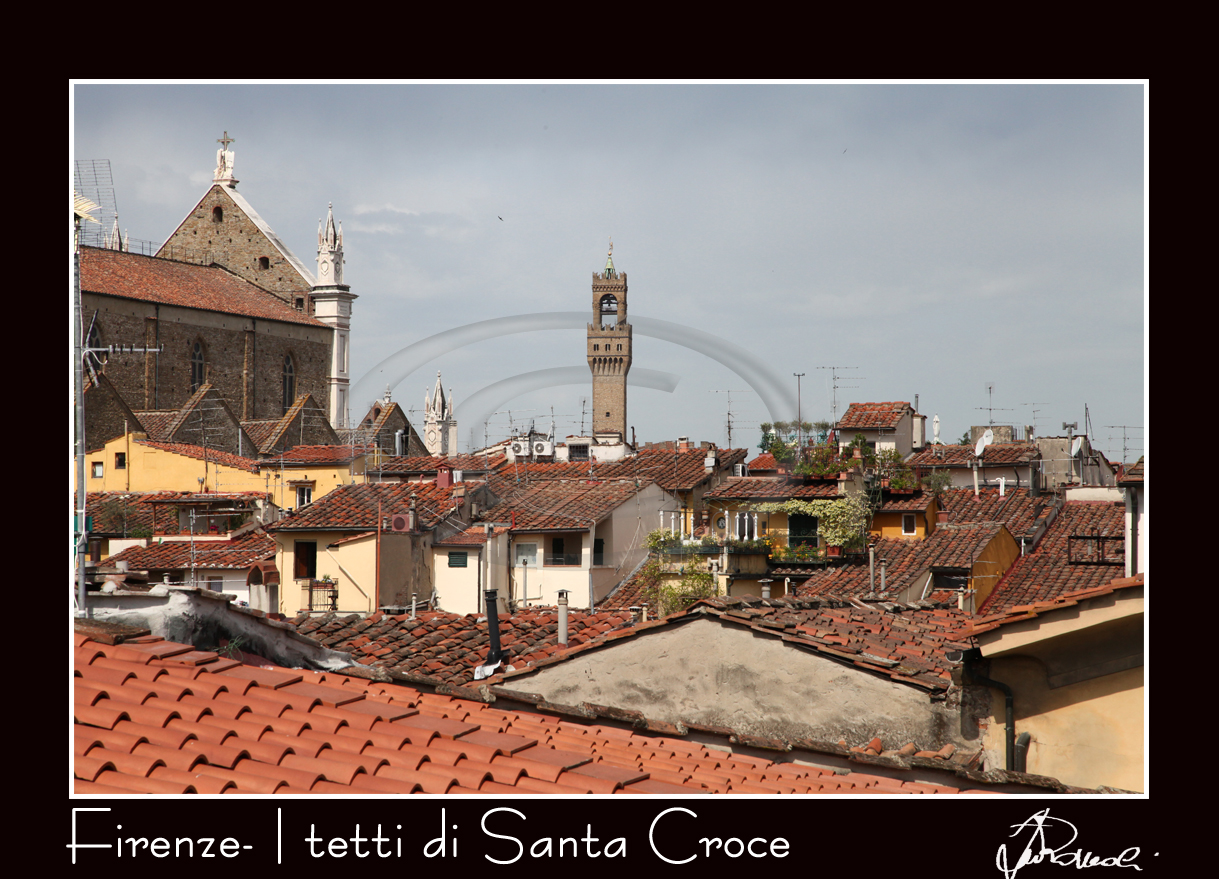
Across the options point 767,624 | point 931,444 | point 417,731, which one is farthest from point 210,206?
point 417,731

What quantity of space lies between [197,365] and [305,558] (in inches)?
1062

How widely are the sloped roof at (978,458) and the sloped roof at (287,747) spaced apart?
2917cm

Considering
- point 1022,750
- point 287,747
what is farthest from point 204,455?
point 287,747

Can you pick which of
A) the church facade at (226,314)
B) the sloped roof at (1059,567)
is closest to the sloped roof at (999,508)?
the sloped roof at (1059,567)

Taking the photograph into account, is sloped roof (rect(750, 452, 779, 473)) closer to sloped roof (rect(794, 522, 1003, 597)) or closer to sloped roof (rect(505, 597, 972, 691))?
sloped roof (rect(794, 522, 1003, 597))

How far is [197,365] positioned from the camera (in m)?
47.5

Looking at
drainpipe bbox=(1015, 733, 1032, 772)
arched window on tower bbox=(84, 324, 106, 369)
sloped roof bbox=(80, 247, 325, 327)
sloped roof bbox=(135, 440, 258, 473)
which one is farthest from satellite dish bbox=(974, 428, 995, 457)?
sloped roof bbox=(80, 247, 325, 327)

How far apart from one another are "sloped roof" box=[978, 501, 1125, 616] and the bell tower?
8776 centimetres

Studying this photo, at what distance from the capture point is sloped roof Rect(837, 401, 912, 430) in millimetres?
32750

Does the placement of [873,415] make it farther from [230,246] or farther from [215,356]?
[230,246]

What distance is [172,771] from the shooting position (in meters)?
3.93
